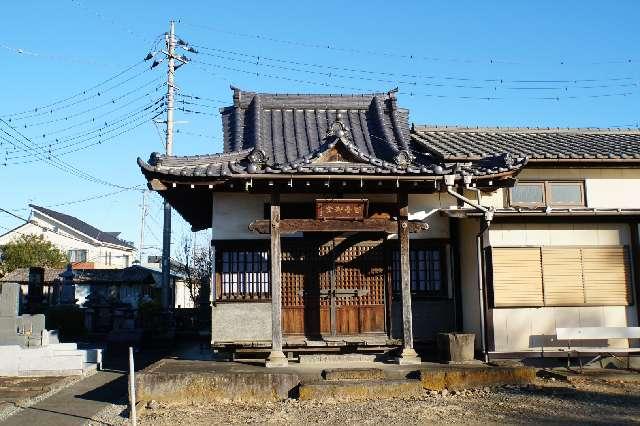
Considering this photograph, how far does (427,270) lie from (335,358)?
127 inches

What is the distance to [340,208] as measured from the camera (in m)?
12.3

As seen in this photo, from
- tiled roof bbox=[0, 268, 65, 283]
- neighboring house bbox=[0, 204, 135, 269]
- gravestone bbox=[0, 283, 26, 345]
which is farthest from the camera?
neighboring house bbox=[0, 204, 135, 269]

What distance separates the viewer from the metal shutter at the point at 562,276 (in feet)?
42.3

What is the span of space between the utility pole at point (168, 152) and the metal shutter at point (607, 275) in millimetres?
14803

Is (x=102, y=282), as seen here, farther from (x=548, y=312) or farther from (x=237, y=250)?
(x=548, y=312)

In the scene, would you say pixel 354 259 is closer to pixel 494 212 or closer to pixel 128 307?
pixel 494 212

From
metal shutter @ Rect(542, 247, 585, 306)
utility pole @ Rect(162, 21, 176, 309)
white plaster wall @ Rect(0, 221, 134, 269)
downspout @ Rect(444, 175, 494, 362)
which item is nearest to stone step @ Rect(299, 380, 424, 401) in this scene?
downspout @ Rect(444, 175, 494, 362)

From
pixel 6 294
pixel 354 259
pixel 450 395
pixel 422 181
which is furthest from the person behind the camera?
pixel 6 294

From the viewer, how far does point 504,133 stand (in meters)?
18.0

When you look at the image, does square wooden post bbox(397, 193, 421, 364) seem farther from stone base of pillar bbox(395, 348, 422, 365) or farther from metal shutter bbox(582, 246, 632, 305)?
metal shutter bbox(582, 246, 632, 305)

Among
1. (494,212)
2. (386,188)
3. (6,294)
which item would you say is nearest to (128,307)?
(6,294)

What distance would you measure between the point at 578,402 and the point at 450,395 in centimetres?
212

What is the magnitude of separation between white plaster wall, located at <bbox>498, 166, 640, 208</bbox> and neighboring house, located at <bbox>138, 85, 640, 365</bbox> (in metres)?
0.03

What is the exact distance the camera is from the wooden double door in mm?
13430
